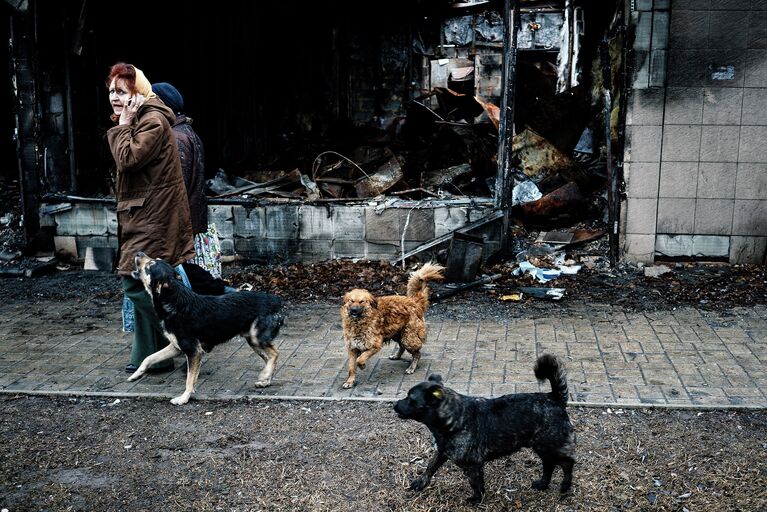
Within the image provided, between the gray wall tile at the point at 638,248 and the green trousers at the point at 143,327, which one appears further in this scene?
the gray wall tile at the point at 638,248

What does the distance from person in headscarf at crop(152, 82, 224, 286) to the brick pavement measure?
2.39ft

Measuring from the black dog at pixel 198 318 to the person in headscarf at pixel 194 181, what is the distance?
0.54 metres

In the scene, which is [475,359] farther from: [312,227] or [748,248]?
[748,248]

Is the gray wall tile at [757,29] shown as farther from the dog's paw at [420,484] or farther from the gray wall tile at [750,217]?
the dog's paw at [420,484]

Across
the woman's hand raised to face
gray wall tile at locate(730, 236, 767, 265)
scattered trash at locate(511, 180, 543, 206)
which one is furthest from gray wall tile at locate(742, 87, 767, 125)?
the woman's hand raised to face

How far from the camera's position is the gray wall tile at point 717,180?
8602 millimetres

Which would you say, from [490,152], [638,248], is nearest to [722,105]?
[638,248]

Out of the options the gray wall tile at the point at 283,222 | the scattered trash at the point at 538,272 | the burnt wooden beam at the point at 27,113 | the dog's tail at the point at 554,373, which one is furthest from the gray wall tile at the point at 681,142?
the burnt wooden beam at the point at 27,113

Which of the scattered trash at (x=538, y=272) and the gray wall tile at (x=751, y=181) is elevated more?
the gray wall tile at (x=751, y=181)

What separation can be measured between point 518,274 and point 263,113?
627 cm

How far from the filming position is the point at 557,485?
4.19 metres

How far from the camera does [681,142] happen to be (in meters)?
8.61

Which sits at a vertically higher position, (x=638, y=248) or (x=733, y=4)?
(x=733, y=4)

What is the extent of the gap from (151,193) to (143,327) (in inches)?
44.2
